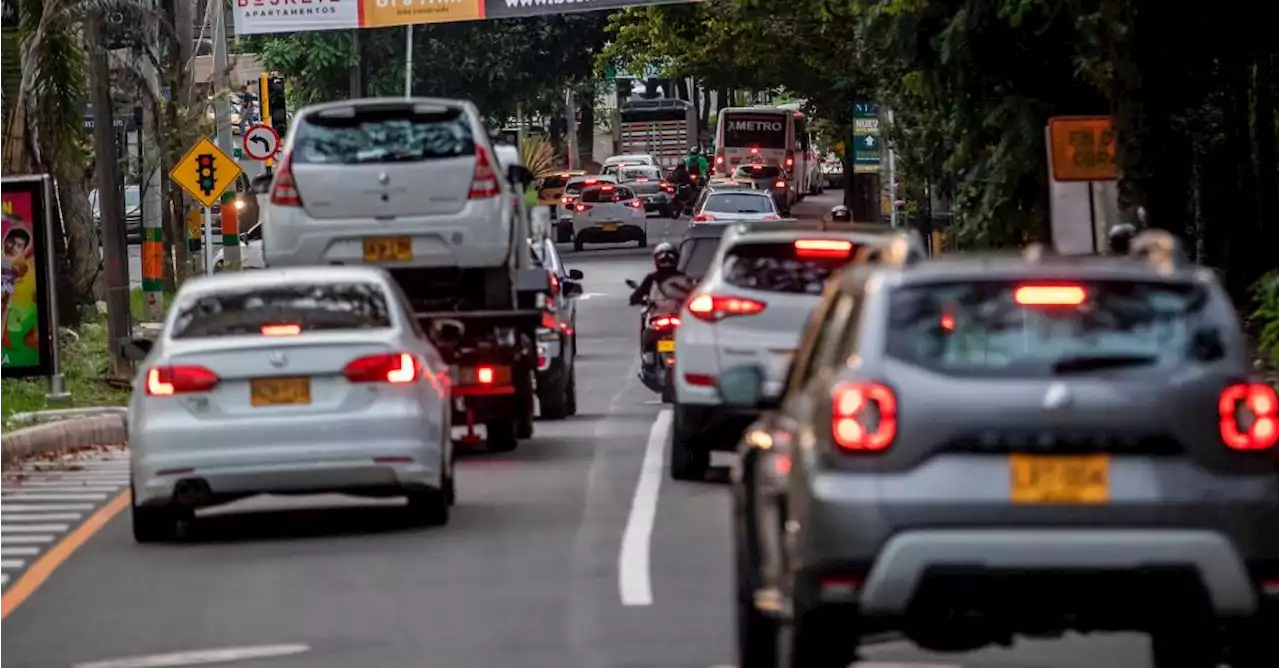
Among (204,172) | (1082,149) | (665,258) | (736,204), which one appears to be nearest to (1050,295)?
(1082,149)

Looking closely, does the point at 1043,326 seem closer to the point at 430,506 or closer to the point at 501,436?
the point at 430,506

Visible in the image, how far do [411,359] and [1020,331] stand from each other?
290 inches

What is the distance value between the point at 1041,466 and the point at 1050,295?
565 mm

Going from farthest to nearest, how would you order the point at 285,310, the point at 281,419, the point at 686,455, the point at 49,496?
1. the point at 49,496
2. the point at 686,455
3. the point at 285,310
4. the point at 281,419

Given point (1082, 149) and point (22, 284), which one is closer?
point (1082, 149)

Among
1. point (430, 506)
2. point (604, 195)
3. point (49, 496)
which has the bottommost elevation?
point (49, 496)

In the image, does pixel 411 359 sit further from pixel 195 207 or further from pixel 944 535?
pixel 195 207

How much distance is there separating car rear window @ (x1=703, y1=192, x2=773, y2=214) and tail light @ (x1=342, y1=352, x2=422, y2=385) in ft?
139

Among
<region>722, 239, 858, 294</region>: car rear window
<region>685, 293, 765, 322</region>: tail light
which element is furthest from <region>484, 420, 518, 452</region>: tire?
<region>722, 239, 858, 294</region>: car rear window

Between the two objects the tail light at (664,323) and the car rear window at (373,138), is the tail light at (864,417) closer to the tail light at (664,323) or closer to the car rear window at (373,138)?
the car rear window at (373,138)

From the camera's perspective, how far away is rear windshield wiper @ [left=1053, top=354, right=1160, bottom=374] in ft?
27.4

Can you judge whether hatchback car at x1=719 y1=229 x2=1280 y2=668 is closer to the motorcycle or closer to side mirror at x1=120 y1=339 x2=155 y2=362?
side mirror at x1=120 y1=339 x2=155 y2=362

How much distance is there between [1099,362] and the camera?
8383 mm

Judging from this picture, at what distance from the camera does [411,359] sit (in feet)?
50.7
